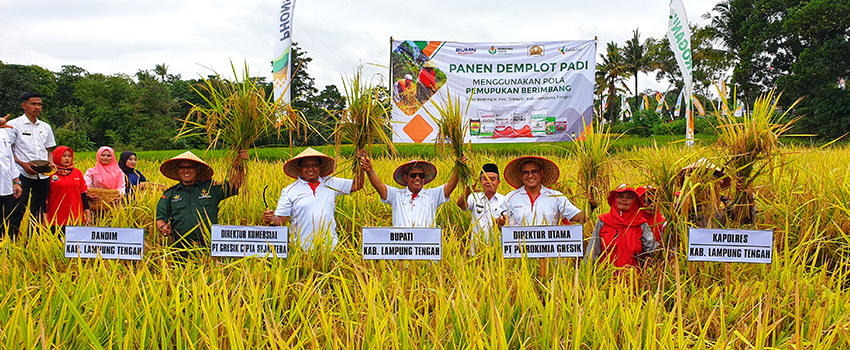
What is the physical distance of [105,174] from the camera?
4484mm

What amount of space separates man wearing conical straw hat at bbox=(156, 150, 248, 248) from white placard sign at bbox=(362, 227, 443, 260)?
1.14 m

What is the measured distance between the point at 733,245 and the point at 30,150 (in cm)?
551

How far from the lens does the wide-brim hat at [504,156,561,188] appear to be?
3125mm

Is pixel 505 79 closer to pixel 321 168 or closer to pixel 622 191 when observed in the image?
pixel 321 168

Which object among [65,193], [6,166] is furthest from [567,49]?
[6,166]

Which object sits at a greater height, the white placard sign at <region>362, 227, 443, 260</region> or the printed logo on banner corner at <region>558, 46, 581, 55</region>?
the printed logo on banner corner at <region>558, 46, 581, 55</region>

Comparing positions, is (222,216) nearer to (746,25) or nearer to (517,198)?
(517,198)

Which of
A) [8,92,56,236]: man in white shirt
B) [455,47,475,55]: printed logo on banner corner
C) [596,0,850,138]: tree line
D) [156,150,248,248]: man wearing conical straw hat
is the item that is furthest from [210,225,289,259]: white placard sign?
[596,0,850,138]: tree line

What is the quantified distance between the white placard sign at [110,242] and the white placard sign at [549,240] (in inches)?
73.9

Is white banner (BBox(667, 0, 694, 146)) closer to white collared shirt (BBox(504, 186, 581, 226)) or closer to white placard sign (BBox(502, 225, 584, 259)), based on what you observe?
white collared shirt (BBox(504, 186, 581, 226))

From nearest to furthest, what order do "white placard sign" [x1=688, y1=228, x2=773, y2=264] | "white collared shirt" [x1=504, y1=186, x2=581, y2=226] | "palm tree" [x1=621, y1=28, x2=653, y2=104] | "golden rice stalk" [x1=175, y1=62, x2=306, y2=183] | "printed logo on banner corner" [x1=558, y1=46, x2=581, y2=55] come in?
"white placard sign" [x1=688, y1=228, x2=773, y2=264], "golden rice stalk" [x1=175, y1=62, x2=306, y2=183], "white collared shirt" [x1=504, y1=186, x2=581, y2=226], "printed logo on banner corner" [x1=558, y1=46, x2=581, y2=55], "palm tree" [x1=621, y1=28, x2=653, y2=104]

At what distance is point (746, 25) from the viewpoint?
58.0ft

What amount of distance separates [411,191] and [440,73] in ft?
16.0

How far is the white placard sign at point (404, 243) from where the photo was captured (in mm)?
2303
